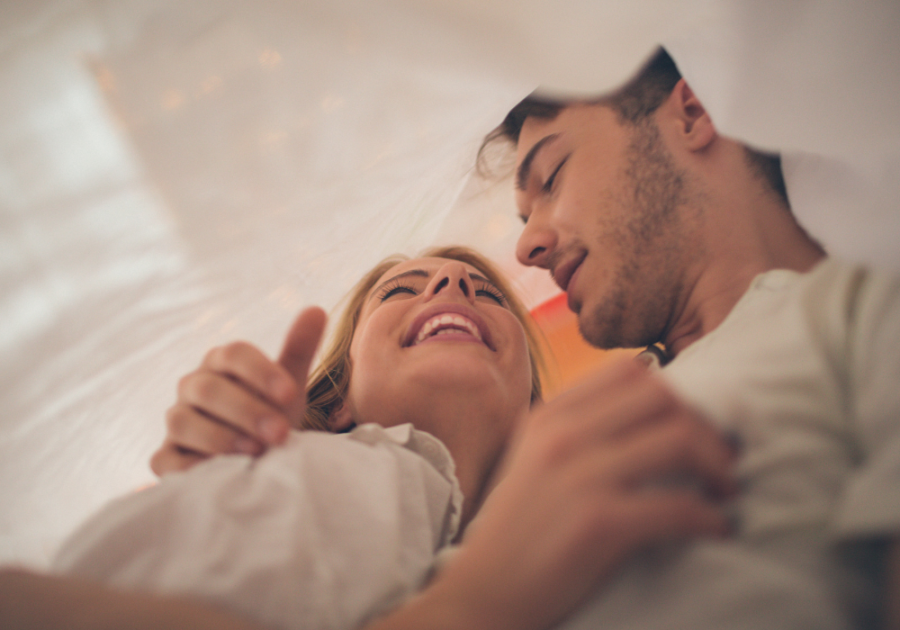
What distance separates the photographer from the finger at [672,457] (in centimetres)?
34

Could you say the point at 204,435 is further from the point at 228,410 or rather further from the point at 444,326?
the point at 444,326

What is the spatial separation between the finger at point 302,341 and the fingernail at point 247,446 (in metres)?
0.12

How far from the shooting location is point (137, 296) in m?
0.84

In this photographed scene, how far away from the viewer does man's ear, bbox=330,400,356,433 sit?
100 cm

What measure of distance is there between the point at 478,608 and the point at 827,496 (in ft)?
0.94

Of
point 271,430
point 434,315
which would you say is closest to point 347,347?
point 434,315

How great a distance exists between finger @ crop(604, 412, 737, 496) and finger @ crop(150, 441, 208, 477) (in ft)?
1.68

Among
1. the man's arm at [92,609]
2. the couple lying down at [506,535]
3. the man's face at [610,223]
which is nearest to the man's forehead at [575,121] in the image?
the man's face at [610,223]

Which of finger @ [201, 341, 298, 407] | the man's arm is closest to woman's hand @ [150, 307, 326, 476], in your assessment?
finger @ [201, 341, 298, 407]

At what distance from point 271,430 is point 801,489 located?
52cm

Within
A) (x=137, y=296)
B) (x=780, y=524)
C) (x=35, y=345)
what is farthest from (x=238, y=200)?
(x=780, y=524)

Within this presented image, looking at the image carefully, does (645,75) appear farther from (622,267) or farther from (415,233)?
(415,233)

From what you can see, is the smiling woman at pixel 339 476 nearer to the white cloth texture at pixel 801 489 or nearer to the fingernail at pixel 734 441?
the white cloth texture at pixel 801 489

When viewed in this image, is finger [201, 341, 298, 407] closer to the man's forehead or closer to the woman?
the woman
